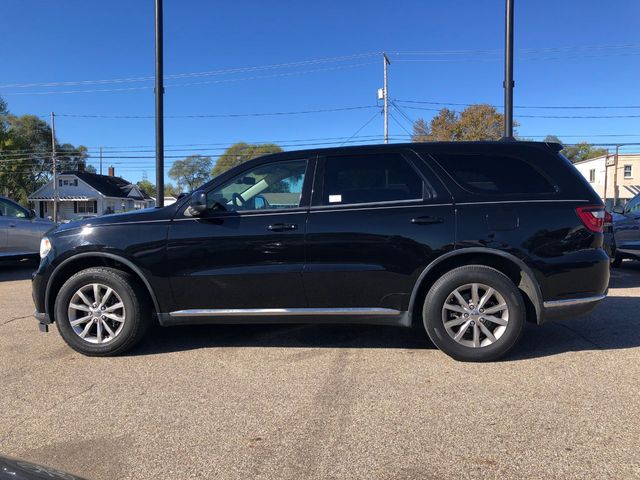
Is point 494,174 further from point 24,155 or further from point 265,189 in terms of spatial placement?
point 24,155

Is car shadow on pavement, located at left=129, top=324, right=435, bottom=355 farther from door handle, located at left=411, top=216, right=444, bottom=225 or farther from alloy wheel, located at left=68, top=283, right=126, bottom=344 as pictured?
door handle, located at left=411, top=216, right=444, bottom=225

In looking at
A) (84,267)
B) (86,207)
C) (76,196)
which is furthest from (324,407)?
(86,207)

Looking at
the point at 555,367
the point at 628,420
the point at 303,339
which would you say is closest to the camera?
the point at 628,420

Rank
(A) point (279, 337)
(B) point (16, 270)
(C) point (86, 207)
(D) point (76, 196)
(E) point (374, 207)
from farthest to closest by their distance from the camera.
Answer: (C) point (86, 207)
(D) point (76, 196)
(B) point (16, 270)
(A) point (279, 337)
(E) point (374, 207)

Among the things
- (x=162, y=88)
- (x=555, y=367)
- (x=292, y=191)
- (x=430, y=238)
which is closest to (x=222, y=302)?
(x=292, y=191)

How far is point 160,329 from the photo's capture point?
18.5ft

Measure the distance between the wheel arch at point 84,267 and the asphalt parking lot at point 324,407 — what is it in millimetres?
543

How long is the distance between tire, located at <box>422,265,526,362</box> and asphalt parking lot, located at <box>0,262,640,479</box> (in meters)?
0.16

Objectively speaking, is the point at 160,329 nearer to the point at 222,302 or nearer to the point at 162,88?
the point at 222,302

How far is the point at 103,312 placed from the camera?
4551mm

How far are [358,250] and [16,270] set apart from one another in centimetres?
1015

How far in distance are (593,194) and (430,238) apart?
1.47m

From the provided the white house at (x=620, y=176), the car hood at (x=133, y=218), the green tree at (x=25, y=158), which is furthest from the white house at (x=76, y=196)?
the car hood at (x=133, y=218)

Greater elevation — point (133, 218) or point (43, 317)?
point (133, 218)
